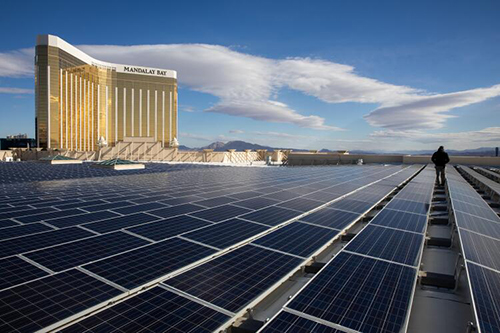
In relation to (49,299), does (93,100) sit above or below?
above

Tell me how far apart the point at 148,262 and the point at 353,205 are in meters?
8.85

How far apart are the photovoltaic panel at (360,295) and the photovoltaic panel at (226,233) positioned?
2.53 metres

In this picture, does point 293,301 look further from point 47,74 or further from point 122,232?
point 47,74

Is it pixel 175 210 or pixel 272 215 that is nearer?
pixel 272 215

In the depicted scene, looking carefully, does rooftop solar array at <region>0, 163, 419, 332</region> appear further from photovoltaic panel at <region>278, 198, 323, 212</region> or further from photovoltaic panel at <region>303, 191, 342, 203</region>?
photovoltaic panel at <region>303, 191, 342, 203</region>

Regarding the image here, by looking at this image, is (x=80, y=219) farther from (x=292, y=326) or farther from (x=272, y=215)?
(x=292, y=326)

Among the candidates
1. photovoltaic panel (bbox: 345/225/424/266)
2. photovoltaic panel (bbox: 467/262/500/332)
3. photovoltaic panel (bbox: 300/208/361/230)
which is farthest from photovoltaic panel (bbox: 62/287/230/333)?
photovoltaic panel (bbox: 300/208/361/230)

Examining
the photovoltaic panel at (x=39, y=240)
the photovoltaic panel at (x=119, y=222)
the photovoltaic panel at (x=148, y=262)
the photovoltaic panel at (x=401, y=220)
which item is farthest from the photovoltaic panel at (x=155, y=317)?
the photovoltaic panel at (x=401, y=220)

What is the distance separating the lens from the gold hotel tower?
104 m

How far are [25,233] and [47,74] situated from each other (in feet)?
396

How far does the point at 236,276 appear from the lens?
502 cm

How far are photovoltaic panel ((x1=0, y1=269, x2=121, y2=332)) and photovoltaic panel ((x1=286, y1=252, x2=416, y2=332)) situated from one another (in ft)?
9.13

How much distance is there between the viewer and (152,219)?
9094 millimetres

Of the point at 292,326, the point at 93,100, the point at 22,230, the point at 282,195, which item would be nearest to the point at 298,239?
the point at 292,326
